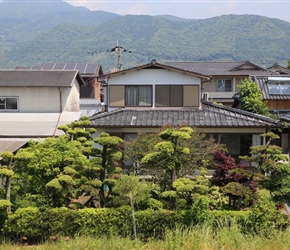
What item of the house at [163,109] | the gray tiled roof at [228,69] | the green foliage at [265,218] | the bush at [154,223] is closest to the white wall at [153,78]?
the house at [163,109]

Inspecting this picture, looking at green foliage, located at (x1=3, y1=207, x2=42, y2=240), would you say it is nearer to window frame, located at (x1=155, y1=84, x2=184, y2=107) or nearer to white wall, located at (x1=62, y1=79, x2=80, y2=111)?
window frame, located at (x1=155, y1=84, x2=184, y2=107)

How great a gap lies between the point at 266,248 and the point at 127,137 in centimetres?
1215

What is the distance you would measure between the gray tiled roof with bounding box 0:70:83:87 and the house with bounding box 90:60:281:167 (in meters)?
4.54

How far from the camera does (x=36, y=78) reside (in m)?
25.5

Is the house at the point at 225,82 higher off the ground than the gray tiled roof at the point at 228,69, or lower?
lower

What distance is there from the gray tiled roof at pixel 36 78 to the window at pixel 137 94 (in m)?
4.70

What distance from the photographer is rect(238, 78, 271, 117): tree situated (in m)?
25.4

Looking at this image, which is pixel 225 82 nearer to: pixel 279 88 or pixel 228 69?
pixel 228 69

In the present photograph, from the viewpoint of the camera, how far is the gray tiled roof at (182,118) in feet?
64.2

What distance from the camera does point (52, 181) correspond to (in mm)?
12211

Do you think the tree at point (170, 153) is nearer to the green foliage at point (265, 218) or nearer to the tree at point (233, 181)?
the tree at point (233, 181)

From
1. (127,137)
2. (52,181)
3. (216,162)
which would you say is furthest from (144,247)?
(127,137)

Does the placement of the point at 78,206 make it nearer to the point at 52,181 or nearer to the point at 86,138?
the point at 52,181

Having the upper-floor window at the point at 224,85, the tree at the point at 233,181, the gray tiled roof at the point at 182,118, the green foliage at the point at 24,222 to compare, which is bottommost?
the green foliage at the point at 24,222
